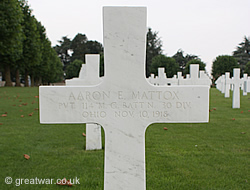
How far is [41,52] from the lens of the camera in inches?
1361

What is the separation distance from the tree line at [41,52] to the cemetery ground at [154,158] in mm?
15160

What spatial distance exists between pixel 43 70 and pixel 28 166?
130 ft

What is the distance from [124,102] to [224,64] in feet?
135

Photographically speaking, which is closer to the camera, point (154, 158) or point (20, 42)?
point (154, 158)

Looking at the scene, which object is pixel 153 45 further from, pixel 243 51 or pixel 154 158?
pixel 154 158

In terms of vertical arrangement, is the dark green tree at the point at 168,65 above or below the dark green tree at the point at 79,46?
below

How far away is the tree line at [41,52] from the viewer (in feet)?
61.8

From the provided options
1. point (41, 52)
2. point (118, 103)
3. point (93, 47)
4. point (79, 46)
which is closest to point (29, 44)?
point (41, 52)

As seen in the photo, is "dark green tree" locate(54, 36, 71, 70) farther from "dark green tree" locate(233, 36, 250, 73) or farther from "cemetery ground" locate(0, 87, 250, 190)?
"cemetery ground" locate(0, 87, 250, 190)

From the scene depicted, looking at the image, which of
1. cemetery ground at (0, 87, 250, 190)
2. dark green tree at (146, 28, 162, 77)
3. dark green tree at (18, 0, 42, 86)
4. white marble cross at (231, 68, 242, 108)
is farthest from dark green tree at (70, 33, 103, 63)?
cemetery ground at (0, 87, 250, 190)

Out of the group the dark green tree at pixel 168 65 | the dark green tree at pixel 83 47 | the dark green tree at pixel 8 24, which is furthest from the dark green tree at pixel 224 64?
the dark green tree at pixel 83 47

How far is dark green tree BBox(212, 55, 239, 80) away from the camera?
3963 centimetres

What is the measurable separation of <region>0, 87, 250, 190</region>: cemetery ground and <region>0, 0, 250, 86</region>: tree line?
15160 millimetres

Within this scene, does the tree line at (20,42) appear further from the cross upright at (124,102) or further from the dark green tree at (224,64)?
the dark green tree at (224,64)
